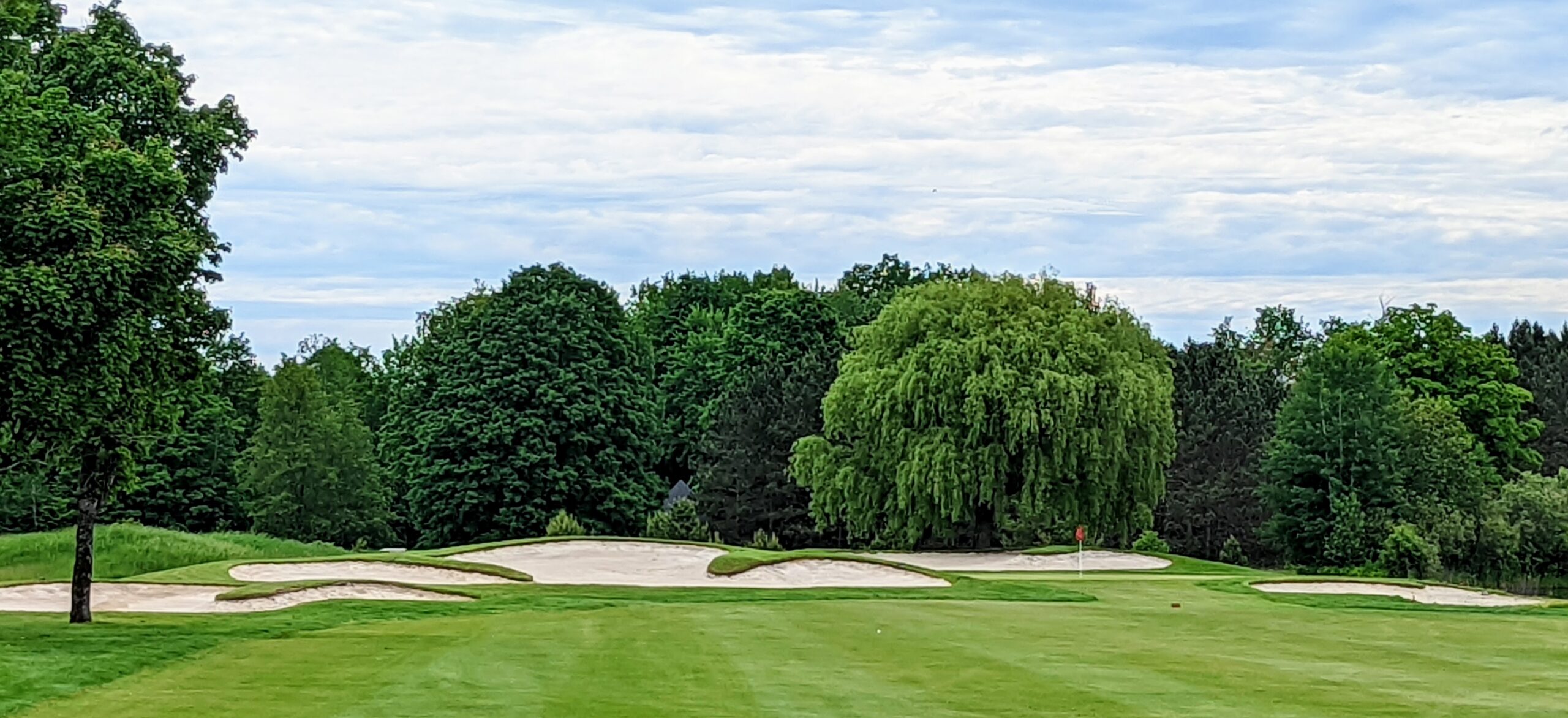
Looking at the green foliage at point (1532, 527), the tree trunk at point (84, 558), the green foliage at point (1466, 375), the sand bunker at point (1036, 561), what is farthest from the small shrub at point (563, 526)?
the green foliage at point (1466, 375)

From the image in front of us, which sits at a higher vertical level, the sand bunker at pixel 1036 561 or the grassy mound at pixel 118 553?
the grassy mound at pixel 118 553

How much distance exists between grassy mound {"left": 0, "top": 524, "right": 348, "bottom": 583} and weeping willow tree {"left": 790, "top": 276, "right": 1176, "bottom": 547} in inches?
622

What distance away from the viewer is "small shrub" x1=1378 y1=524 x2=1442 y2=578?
44.3 metres

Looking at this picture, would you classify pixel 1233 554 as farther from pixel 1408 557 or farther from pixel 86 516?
pixel 86 516

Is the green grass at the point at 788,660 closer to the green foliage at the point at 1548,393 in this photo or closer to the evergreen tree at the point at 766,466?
the evergreen tree at the point at 766,466

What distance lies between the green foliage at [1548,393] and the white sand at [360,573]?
46.5 meters

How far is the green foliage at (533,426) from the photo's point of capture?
58531mm

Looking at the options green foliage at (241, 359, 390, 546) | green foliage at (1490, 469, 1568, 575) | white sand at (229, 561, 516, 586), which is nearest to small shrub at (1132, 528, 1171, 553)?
green foliage at (1490, 469, 1568, 575)

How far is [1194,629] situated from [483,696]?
11911mm

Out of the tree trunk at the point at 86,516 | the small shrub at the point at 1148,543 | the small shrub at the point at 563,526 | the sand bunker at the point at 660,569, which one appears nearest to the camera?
the tree trunk at the point at 86,516

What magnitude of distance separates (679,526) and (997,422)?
13.3 m

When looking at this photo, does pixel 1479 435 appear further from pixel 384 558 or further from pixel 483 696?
pixel 483 696

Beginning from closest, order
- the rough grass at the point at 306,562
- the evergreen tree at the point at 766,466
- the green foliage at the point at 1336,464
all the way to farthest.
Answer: the rough grass at the point at 306,562 → the green foliage at the point at 1336,464 → the evergreen tree at the point at 766,466

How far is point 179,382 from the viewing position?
20.8 m
